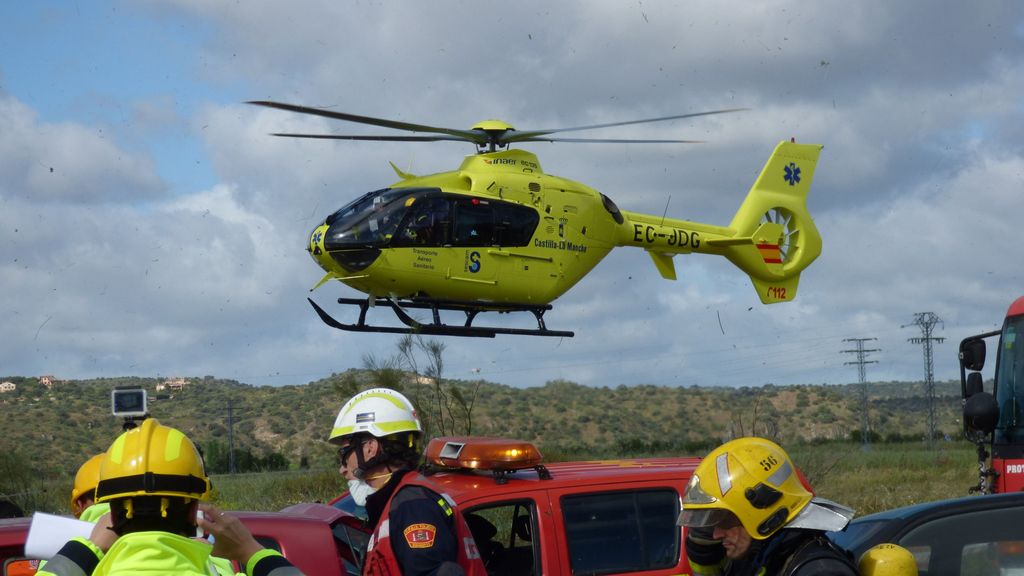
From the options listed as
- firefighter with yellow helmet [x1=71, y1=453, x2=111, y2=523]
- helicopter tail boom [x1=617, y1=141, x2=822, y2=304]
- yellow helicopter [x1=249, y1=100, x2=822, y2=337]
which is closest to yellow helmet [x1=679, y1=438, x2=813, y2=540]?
firefighter with yellow helmet [x1=71, y1=453, x2=111, y2=523]

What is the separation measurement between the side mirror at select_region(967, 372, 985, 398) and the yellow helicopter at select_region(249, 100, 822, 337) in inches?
222

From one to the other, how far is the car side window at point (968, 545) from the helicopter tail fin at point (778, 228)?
15337 mm

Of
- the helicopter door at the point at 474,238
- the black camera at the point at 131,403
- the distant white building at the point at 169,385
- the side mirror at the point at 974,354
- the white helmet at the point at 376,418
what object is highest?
the helicopter door at the point at 474,238

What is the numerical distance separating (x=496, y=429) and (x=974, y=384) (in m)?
26.1

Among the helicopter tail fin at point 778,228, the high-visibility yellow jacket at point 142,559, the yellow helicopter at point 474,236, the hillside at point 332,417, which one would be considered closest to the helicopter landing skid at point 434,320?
the yellow helicopter at point 474,236

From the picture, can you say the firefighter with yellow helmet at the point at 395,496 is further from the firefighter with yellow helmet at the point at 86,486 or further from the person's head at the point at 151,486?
the person's head at the point at 151,486

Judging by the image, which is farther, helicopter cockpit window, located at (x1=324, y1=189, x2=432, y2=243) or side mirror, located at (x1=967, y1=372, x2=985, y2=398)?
helicopter cockpit window, located at (x1=324, y1=189, x2=432, y2=243)

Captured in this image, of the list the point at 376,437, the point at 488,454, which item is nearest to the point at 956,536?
the point at 488,454

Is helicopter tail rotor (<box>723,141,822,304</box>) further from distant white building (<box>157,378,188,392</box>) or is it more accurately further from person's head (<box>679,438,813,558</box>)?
person's head (<box>679,438,813,558</box>)

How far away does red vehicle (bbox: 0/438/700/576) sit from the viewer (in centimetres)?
601

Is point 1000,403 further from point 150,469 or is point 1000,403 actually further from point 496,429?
point 496,429

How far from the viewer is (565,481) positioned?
6.34m

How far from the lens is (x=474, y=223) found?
16.7 metres

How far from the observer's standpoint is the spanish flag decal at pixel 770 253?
71.4 ft
